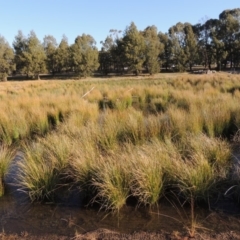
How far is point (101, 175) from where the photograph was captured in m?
4.00

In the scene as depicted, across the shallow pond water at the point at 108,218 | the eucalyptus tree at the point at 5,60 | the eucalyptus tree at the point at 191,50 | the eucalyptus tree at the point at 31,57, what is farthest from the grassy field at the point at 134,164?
the eucalyptus tree at the point at 5,60

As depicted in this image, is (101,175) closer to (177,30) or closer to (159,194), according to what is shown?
(159,194)

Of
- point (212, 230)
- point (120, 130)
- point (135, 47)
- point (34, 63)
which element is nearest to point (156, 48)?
point (135, 47)

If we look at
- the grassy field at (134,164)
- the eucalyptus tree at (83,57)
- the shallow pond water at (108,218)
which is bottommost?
the shallow pond water at (108,218)

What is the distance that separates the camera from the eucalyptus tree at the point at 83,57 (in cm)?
5459

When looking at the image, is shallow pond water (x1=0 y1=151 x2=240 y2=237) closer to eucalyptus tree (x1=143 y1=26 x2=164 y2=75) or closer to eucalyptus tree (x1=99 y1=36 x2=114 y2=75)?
eucalyptus tree (x1=143 y1=26 x2=164 y2=75)

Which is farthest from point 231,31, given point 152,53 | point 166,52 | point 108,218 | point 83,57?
point 108,218

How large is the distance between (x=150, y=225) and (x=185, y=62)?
54523 millimetres

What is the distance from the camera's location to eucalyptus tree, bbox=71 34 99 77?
54594 mm

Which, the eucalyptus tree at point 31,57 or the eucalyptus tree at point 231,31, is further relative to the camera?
the eucalyptus tree at point 31,57

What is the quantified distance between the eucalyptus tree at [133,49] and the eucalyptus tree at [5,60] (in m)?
22.7

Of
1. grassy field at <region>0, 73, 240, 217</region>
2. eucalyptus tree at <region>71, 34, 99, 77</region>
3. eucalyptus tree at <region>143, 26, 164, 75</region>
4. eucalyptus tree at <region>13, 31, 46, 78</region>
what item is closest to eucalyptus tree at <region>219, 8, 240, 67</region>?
eucalyptus tree at <region>143, 26, 164, 75</region>

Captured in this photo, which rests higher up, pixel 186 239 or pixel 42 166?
pixel 42 166

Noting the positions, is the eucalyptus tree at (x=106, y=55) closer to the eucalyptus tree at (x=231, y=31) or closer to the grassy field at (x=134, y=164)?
the eucalyptus tree at (x=231, y=31)
